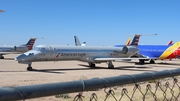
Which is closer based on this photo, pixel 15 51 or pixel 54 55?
pixel 54 55

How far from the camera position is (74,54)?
30172mm

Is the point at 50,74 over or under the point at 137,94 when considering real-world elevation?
over

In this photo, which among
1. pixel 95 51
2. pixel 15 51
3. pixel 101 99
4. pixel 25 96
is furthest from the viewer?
pixel 15 51

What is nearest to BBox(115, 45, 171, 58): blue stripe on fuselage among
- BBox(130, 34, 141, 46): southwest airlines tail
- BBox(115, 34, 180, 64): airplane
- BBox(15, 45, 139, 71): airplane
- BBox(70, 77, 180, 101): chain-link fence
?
BBox(115, 34, 180, 64): airplane

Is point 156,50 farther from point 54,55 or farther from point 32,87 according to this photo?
point 32,87

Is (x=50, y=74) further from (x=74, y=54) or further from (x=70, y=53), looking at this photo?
(x=74, y=54)

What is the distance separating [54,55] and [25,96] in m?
25.4

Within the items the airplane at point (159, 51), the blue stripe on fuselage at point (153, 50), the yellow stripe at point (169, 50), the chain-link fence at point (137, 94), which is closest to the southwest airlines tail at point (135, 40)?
the airplane at point (159, 51)

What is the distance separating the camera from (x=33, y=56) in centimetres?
2617

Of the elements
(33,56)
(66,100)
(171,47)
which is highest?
(171,47)

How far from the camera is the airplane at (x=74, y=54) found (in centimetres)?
2633

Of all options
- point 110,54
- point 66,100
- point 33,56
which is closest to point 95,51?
point 110,54

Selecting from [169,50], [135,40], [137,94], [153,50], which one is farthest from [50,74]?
[153,50]

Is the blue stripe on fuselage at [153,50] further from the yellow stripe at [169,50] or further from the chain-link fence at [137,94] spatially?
the chain-link fence at [137,94]
